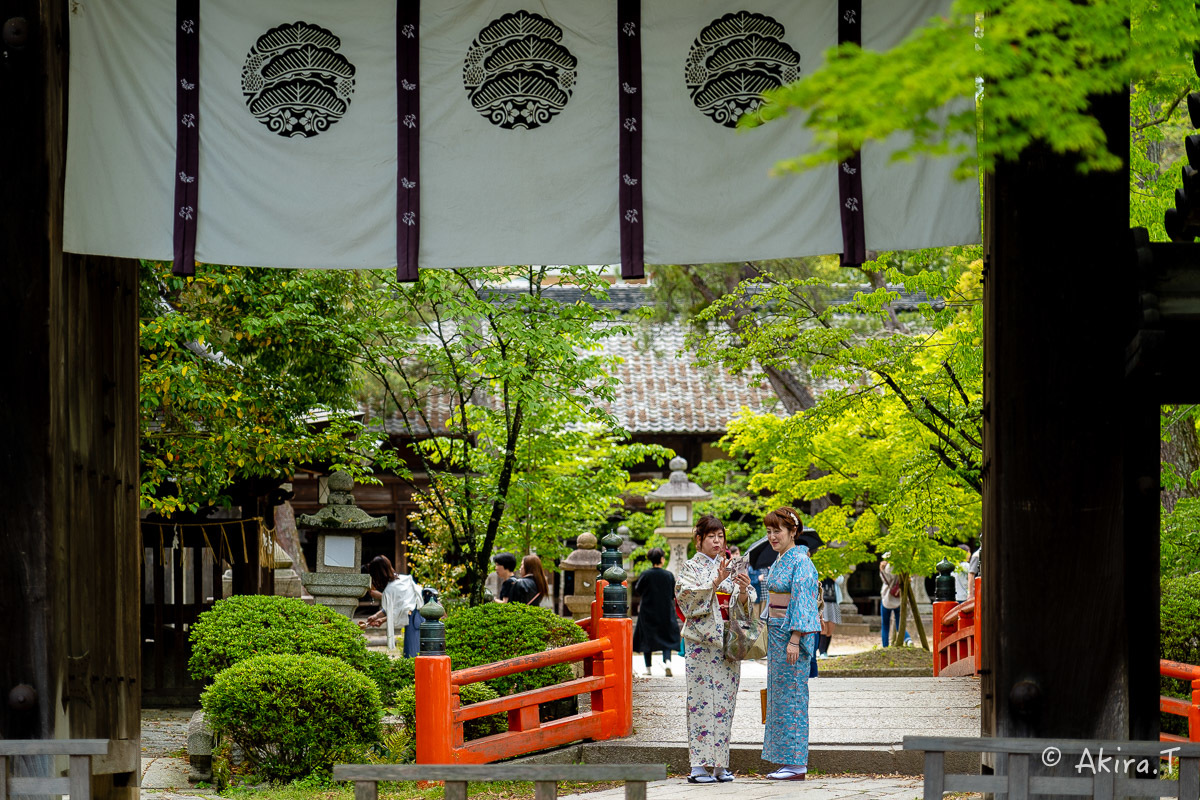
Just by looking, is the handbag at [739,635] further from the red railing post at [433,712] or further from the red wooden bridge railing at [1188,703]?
the red wooden bridge railing at [1188,703]

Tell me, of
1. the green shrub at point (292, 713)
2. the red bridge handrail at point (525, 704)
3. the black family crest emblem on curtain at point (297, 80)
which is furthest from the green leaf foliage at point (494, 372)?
the black family crest emblem on curtain at point (297, 80)

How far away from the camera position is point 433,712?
8617mm

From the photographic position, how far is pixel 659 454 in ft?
59.2

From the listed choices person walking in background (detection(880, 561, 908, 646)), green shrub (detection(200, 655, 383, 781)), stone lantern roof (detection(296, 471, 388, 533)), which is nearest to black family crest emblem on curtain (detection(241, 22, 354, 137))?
green shrub (detection(200, 655, 383, 781))

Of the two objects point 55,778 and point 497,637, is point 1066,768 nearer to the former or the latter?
point 55,778

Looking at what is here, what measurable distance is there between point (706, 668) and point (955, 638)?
20.3 ft

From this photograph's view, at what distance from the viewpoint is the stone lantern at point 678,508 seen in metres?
19.4

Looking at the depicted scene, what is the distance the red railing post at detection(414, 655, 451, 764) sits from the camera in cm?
861

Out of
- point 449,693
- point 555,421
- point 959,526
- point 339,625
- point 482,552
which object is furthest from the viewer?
point 959,526

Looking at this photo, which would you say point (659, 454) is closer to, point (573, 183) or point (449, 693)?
point (449, 693)

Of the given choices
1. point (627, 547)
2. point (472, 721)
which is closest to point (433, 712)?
point (472, 721)

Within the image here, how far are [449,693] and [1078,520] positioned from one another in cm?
487

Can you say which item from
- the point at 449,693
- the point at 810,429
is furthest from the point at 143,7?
the point at 810,429

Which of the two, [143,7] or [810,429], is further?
[810,429]
